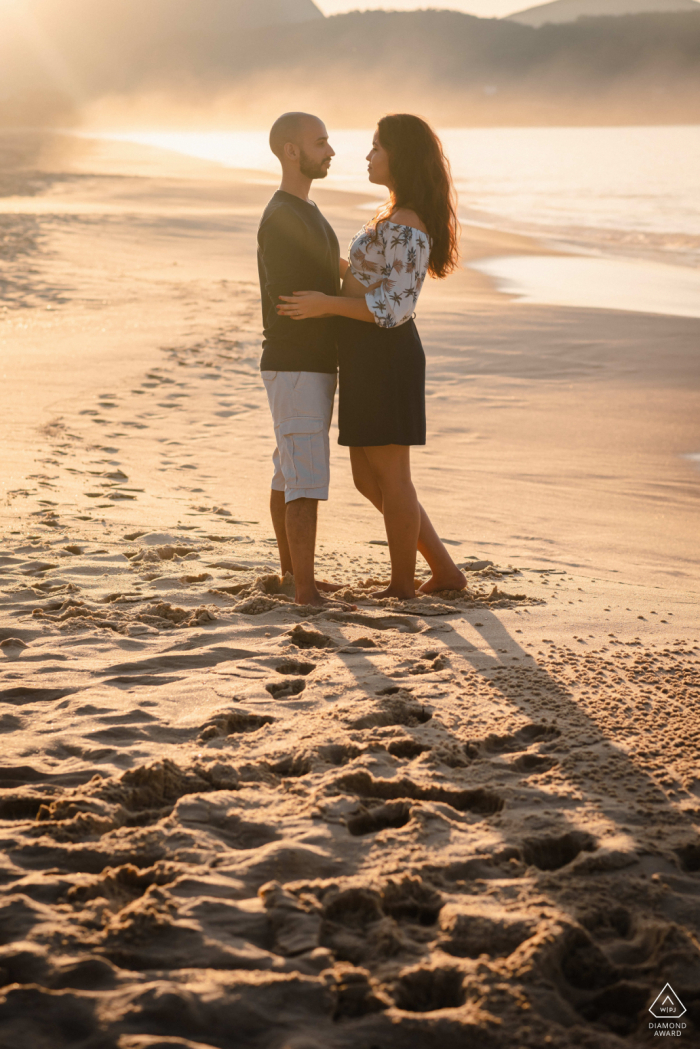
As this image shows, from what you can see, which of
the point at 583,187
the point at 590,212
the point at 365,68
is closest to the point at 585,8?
the point at 365,68

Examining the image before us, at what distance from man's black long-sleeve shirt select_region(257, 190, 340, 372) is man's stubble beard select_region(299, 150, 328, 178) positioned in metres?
0.10

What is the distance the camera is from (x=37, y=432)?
20.6ft

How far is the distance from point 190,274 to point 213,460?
7.63m

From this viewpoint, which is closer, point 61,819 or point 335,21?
point 61,819

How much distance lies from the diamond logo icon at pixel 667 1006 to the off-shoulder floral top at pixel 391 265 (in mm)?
2379

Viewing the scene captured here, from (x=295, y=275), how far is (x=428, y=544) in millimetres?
1277

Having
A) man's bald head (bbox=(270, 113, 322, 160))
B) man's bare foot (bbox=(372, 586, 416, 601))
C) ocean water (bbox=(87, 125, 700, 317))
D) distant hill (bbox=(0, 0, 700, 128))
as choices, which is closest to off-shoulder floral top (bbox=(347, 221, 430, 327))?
man's bald head (bbox=(270, 113, 322, 160))

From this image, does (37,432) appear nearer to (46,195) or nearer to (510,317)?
(510,317)

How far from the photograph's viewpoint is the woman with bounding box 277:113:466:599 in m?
3.39

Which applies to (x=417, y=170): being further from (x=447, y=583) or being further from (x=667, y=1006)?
(x=667, y=1006)

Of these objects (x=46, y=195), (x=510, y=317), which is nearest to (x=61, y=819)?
(x=510, y=317)

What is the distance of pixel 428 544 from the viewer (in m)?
3.98

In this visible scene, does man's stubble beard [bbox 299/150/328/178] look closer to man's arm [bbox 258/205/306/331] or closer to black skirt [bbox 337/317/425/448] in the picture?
man's arm [bbox 258/205/306/331]

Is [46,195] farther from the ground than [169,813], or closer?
farther from the ground
